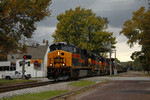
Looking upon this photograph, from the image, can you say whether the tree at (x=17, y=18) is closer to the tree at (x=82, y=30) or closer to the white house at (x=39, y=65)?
the white house at (x=39, y=65)

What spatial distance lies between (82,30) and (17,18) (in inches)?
1440

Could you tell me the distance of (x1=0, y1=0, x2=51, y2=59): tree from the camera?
1969cm

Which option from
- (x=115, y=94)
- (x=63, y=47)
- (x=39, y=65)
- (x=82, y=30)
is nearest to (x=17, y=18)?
(x=63, y=47)

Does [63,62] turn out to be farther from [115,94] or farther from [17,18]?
[115,94]

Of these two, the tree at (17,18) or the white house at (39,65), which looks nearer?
the tree at (17,18)

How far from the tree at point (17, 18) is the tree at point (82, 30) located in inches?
1289

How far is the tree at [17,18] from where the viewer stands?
1969cm

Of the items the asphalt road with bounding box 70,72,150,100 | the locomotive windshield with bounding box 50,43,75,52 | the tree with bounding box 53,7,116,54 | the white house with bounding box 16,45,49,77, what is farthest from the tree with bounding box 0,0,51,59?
the tree with bounding box 53,7,116,54

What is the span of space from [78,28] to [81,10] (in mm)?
5246

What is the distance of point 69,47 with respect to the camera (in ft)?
88.4

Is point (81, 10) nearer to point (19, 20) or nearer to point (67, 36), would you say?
point (67, 36)

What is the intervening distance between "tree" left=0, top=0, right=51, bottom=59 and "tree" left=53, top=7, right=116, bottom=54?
1289 inches

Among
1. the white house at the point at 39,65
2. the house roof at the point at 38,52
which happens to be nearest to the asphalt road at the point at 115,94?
the white house at the point at 39,65

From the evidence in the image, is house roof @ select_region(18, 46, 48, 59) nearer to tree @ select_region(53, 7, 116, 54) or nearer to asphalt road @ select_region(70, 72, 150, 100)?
tree @ select_region(53, 7, 116, 54)
